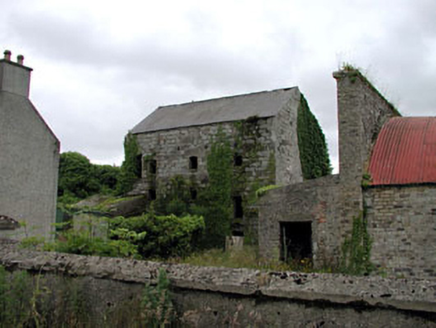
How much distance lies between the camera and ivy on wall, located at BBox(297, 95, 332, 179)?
24.2m

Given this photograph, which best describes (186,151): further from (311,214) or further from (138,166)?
(311,214)

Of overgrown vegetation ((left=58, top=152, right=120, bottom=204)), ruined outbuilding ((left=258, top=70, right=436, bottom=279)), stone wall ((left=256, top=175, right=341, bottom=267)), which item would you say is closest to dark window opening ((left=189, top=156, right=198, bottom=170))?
ruined outbuilding ((left=258, top=70, right=436, bottom=279))

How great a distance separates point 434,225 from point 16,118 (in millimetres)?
Answer: 14132

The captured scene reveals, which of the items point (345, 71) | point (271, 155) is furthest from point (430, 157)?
point (271, 155)

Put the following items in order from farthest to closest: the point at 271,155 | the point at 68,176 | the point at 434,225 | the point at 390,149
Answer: the point at 68,176
the point at 271,155
the point at 390,149
the point at 434,225

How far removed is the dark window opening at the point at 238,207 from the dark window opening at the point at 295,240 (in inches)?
267

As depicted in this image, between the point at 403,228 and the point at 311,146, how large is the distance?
510 inches

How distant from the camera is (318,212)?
532 inches

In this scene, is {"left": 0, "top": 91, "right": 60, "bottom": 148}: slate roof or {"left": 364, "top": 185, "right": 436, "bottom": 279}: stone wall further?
{"left": 0, "top": 91, "right": 60, "bottom": 148}: slate roof

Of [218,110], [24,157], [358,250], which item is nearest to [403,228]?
[358,250]

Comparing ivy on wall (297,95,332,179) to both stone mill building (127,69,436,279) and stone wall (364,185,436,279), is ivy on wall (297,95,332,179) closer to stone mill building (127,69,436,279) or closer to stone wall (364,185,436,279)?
stone mill building (127,69,436,279)

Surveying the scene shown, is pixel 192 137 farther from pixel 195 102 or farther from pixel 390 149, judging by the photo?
pixel 390 149

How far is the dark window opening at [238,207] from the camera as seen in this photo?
22328mm

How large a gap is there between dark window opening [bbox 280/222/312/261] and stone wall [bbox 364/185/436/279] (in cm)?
268
